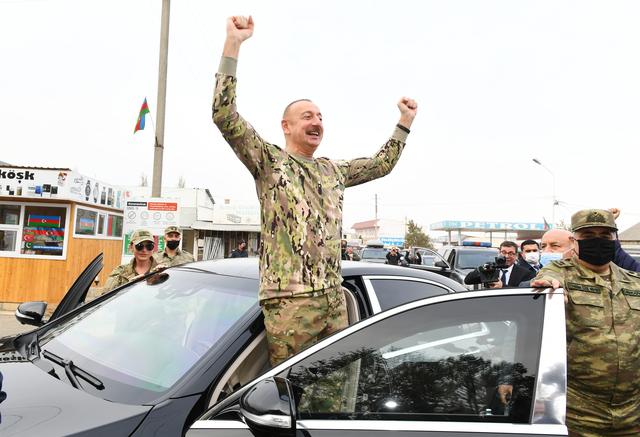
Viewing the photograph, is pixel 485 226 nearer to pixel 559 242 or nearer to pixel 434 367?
pixel 559 242

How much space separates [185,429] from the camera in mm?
1708

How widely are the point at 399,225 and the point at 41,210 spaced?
101403 mm

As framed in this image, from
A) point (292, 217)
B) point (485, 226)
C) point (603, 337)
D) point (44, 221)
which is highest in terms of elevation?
point (485, 226)

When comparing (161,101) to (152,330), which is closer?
(152,330)

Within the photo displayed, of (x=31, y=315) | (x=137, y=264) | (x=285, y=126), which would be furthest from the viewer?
(x=137, y=264)

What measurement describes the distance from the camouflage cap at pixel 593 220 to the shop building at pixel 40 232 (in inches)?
396

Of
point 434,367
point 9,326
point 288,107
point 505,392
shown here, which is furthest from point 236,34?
point 9,326

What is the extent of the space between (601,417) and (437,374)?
993mm

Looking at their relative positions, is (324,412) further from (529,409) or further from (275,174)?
(275,174)

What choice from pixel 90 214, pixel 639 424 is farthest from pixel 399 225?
pixel 639 424

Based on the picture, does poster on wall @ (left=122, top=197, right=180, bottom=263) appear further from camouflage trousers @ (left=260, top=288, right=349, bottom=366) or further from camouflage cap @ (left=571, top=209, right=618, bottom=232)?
camouflage cap @ (left=571, top=209, right=618, bottom=232)

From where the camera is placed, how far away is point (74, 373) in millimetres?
2084

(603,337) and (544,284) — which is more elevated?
(544,284)

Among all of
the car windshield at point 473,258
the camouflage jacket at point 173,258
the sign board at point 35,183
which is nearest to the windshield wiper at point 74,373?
the camouflage jacket at point 173,258
